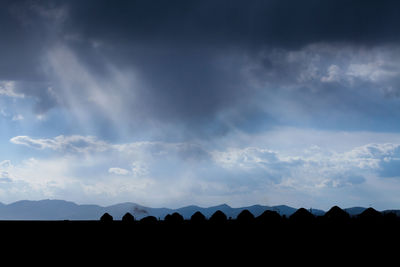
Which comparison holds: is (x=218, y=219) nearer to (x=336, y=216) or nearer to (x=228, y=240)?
(x=228, y=240)

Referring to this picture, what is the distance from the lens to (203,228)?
176 feet

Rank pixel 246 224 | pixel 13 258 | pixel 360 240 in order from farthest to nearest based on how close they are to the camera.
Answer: pixel 246 224
pixel 360 240
pixel 13 258

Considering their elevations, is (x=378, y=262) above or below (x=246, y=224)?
below

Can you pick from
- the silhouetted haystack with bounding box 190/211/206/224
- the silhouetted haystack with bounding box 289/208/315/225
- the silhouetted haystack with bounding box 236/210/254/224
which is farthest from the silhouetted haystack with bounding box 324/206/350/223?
the silhouetted haystack with bounding box 190/211/206/224

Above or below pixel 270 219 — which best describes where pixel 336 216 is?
above

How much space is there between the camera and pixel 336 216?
54.8 meters

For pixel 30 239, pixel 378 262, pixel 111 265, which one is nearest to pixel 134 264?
pixel 111 265

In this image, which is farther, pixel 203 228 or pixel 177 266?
pixel 203 228

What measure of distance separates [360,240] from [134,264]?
2825 cm

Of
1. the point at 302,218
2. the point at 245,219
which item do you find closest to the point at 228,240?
the point at 245,219

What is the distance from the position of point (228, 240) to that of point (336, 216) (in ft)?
59.1

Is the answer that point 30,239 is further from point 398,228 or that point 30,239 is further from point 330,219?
point 398,228

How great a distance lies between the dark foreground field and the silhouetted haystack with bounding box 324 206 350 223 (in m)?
0.14

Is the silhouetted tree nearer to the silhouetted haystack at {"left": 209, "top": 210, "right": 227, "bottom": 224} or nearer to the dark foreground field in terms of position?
the silhouetted haystack at {"left": 209, "top": 210, "right": 227, "bottom": 224}
